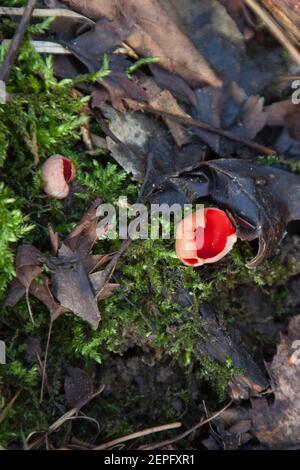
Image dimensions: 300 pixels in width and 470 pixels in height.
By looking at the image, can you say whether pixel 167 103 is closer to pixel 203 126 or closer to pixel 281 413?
pixel 203 126

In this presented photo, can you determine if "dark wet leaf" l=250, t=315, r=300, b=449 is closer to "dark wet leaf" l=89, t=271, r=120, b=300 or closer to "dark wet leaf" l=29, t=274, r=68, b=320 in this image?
"dark wet leaf" l=89, t=271, r=120, b=300

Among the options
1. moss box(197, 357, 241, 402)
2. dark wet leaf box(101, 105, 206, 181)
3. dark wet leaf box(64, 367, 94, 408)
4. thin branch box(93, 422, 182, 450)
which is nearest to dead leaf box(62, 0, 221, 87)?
dark wet leaf box(101, 105, 206, 181)

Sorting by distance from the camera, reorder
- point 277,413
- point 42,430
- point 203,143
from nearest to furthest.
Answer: point 42,430 → point 277,413 → point 203,143

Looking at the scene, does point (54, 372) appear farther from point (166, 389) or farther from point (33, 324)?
point (166, 389)

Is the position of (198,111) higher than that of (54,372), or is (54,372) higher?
(198,111)

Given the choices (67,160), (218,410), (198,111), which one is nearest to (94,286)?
(67,160)

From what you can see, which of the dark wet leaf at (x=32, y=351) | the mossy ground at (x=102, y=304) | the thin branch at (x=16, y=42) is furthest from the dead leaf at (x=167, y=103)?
the dark wet leaf at (x=32, y=351)

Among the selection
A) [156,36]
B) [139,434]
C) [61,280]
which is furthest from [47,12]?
[139,434]
